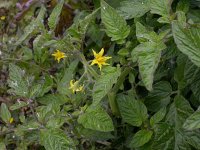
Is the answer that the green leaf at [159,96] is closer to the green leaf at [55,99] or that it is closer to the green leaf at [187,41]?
the green leaf at [55,99]

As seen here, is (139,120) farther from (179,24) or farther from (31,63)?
(31,63)

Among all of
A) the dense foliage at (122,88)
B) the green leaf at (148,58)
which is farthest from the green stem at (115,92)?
the green leaf at (148,58)

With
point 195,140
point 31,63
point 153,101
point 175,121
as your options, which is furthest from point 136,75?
point 31,63

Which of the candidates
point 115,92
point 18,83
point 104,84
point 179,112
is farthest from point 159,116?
point 18,83

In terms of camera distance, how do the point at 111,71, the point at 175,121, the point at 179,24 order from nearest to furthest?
the point at 179,24 → the point at 111,71 → the point at 175,121

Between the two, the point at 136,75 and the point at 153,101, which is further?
the point at 136,75

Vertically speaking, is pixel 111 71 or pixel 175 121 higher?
pixel 111 71

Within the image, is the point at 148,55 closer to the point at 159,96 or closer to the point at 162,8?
the point at 162,8
